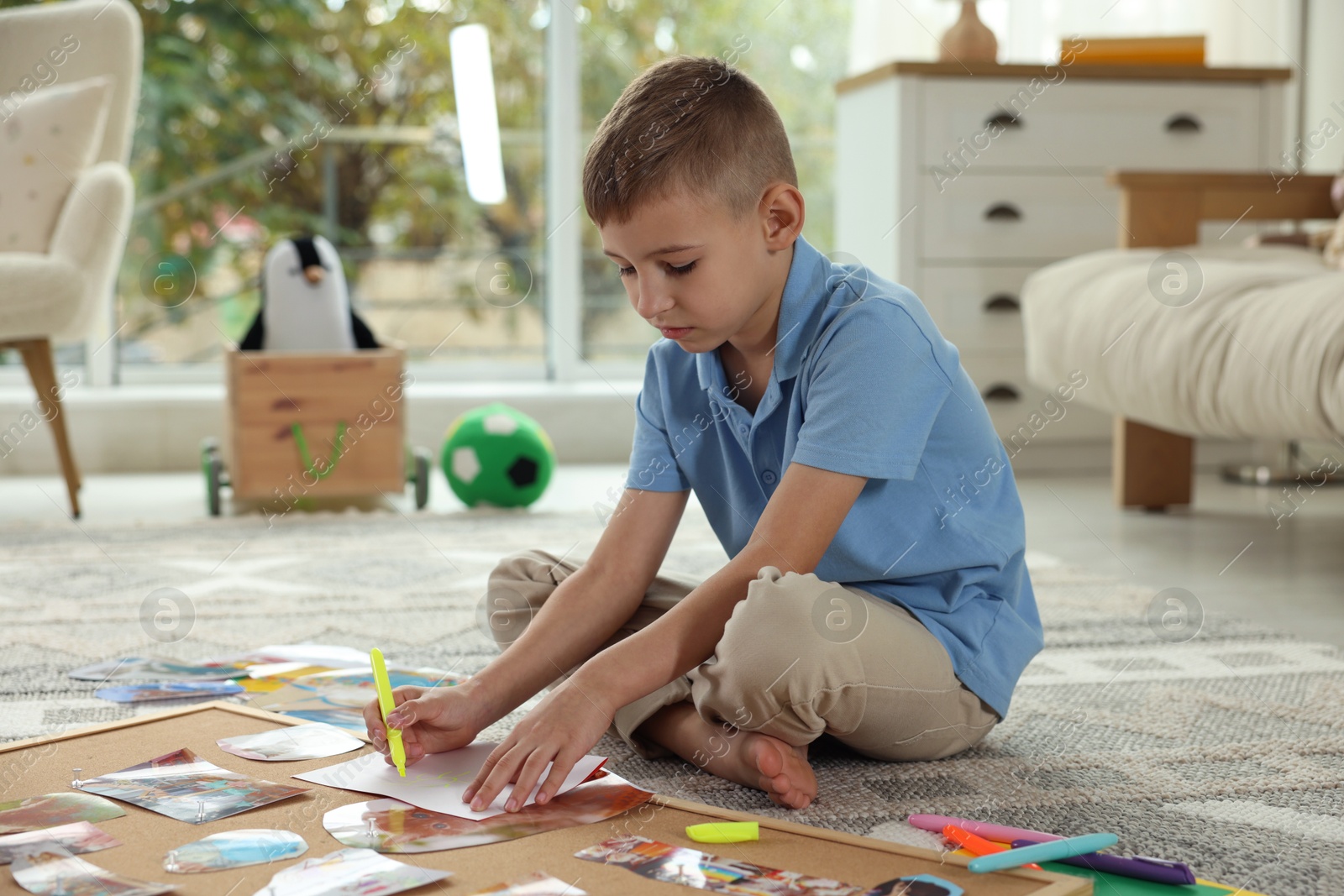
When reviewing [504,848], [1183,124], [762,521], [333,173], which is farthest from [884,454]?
[333,173]

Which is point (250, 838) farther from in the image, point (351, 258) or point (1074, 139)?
point (351, 258)

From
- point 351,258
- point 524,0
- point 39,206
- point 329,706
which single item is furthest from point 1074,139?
point 329,706

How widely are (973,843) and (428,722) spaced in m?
0.35

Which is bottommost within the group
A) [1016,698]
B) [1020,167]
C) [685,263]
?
[1016,698]

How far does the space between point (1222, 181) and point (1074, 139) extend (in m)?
0.54

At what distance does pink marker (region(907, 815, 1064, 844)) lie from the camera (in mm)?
721

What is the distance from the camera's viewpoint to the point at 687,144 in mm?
822

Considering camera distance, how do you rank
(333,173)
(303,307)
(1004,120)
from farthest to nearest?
(333,173) → (1004,120) → (303,307)

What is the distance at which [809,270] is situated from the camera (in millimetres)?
904

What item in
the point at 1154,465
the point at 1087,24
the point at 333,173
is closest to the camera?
the point at 1154,465

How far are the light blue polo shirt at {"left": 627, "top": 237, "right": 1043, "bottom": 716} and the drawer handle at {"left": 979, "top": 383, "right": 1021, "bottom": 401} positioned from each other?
1770 mm

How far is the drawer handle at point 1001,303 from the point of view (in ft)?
8.75

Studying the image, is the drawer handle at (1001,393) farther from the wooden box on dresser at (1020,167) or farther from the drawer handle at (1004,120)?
the drawer handle at (1004,120)

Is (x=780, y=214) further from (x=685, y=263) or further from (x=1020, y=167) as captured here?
(x=1020, y=167)
